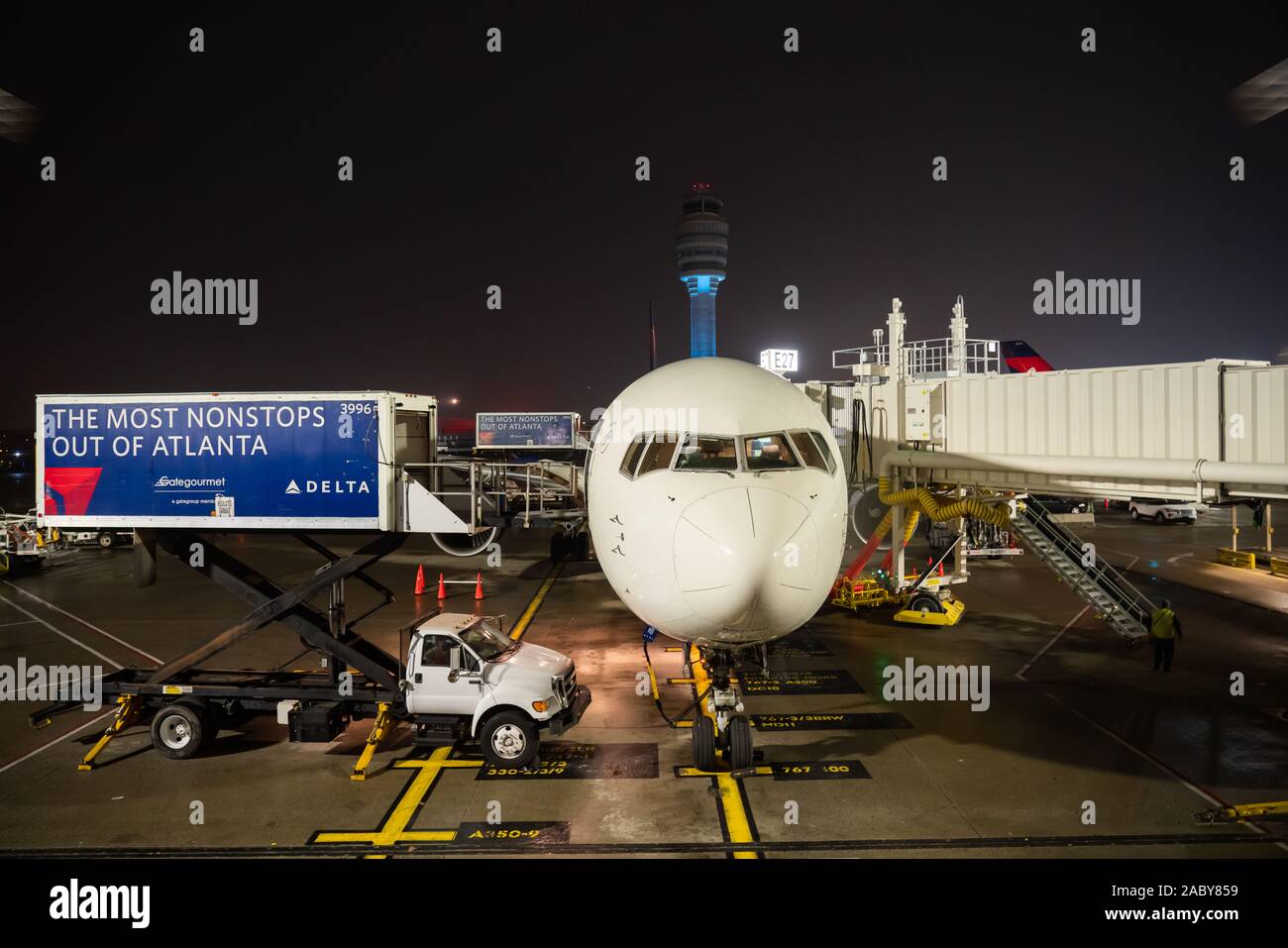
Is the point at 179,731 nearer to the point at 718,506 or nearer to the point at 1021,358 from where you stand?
the point at 718,506

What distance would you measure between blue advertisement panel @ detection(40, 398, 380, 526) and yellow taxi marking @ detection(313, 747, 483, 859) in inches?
173

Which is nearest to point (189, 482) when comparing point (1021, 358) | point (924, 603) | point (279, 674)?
point (279, 674)

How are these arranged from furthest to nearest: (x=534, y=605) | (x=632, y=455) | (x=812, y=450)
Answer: (x=534, y=605) → (x=632, y=455) → (x=812, y=450)

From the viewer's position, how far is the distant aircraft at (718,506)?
8695 mm

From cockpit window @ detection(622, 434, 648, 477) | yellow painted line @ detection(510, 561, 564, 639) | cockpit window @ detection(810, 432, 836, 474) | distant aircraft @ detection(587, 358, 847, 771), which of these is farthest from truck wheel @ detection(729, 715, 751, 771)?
yellow painted line @ detection(510, 561, 564, 639)

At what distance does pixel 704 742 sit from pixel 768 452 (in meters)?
5.33

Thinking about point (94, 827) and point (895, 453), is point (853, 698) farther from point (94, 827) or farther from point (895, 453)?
point (94, 827)

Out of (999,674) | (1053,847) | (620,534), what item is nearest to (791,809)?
(1053,847)

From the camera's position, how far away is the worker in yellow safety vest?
18.2m

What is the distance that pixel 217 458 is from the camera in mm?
14242

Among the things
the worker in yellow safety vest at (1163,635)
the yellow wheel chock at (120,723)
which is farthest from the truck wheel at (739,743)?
the worker in yellow safety vest at (1163,635)

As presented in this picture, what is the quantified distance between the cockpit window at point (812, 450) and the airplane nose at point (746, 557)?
3.46 feet

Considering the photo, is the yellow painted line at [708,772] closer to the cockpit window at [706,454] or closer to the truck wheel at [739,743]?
the truck wheel at [739,743]

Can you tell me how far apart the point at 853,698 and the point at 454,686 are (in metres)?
8.47
